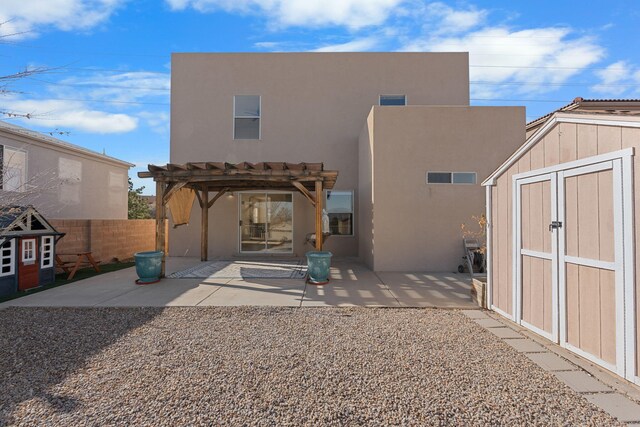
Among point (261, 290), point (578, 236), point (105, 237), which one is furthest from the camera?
point (105, 237)

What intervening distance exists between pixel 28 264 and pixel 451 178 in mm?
9930

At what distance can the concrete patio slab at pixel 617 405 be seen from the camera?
2385 mm

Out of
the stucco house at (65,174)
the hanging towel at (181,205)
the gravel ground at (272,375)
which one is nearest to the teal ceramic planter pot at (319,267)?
the gravel ground at (272,375)

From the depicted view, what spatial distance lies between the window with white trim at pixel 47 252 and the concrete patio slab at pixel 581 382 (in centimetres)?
935

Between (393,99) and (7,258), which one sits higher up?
(393,99)

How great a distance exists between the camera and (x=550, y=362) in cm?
329

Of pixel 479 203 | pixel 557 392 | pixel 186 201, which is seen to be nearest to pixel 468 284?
pixel 479 203

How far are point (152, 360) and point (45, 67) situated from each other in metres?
2.99

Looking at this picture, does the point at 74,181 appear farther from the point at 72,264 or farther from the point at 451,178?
the point at 451,178

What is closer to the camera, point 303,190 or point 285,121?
point 303,190

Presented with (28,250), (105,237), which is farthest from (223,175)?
(105,237)

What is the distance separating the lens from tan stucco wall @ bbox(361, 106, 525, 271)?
27.8 feet

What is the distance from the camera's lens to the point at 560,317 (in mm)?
3641

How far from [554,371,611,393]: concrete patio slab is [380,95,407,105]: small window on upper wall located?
33.1 feet
